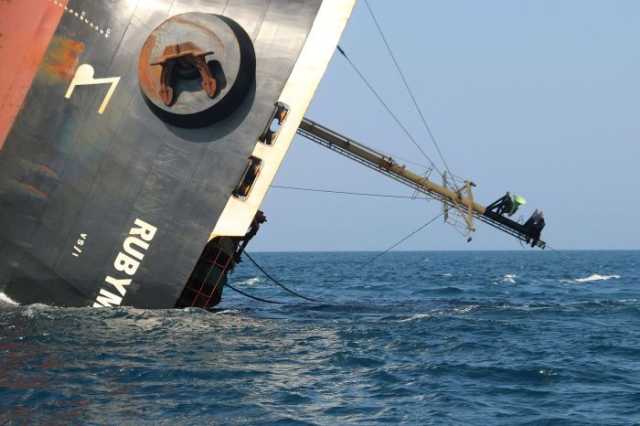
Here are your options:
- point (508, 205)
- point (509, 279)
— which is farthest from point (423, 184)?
point (509, 279)

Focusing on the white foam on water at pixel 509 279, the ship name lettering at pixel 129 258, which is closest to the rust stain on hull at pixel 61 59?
the ship name lettering at pixel 129 258

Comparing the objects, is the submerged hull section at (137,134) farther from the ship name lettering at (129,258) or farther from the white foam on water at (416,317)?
the white foam on water at (416,317)

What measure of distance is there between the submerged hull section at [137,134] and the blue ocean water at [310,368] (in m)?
1.31

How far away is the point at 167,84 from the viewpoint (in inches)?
819

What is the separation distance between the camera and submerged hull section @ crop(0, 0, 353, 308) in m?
20.9

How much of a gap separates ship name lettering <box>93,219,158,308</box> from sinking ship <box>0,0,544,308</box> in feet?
0.12

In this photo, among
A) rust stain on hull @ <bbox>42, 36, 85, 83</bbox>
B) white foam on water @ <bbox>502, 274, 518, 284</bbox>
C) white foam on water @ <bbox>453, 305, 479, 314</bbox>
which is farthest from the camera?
white foam on water @ <bbox>502, 274, 518, 284</bbox>

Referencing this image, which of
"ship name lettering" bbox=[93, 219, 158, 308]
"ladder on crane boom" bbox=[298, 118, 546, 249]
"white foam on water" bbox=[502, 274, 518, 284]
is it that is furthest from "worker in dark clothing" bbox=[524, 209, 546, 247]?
"white foam on water" bbox=[502, 274, 518, 284]

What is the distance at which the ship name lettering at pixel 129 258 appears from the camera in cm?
2111

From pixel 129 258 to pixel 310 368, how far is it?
7013mm

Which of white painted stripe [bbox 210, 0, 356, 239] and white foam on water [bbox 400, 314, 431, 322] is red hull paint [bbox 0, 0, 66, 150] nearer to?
white painted stripe [bbox 210, 0, 356, 239]

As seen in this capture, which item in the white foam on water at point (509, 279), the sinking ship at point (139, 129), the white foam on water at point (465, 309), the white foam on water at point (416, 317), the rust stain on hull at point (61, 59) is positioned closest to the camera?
the sinking ship at point (139, 129)

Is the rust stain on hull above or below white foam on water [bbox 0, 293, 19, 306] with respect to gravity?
above

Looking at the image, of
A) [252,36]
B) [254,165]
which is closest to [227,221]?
[254,165]
